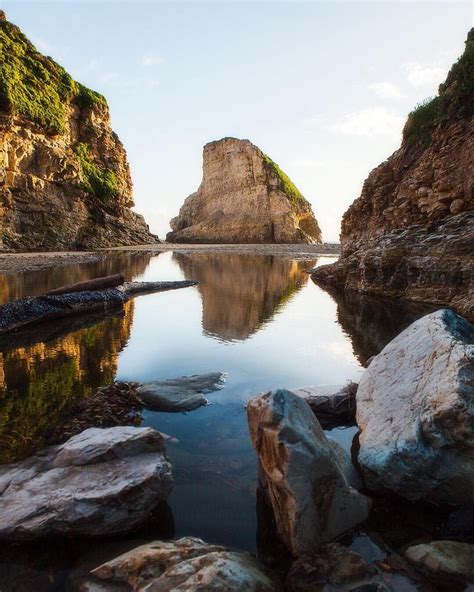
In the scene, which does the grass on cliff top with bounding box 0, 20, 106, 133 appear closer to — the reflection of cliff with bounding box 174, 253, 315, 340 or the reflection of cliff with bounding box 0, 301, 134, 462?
the reflection of cliff with bounding box 174, 253, 315, 340

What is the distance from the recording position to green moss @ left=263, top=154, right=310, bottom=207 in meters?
83.0

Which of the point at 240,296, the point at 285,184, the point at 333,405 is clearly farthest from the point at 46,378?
the point at 285,184

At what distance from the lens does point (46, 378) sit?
694cm

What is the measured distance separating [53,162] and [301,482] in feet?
144

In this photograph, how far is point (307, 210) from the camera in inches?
3433

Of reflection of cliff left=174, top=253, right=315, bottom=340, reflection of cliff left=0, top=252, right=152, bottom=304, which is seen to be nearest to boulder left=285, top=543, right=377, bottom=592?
reflection of cliff left=174, top=253, right=315, bottom=340

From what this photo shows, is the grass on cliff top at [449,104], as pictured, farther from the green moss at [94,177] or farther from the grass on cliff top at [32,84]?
the green moss at [94,177]

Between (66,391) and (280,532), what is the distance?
4.26 metres

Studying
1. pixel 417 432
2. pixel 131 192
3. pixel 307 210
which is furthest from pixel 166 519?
pixel 307 210

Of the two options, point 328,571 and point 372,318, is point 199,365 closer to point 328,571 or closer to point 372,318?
point 328,571

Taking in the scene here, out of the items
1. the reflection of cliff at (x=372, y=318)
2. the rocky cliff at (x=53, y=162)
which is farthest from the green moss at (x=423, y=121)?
the rocky cliff at (x=53, y=162)

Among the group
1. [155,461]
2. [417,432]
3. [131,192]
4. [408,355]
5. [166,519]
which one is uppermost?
[131,192]

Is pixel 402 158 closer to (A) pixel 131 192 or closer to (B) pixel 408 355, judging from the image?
(B) pixel 408 355

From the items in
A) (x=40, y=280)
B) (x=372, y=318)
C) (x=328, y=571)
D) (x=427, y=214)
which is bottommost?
(x=328, y=571)
